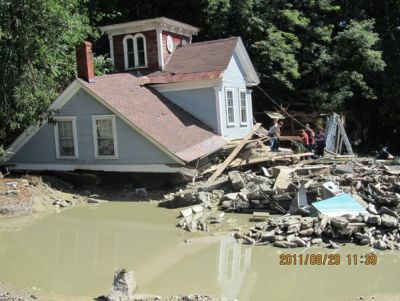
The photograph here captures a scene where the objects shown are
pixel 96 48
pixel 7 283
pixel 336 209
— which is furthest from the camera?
pixel 96 48

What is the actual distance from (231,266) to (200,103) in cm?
1317

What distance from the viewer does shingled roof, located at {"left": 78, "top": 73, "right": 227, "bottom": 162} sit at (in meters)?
18.8

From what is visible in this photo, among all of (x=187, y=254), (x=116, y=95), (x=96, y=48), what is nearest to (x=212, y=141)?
(x=116, y=95)

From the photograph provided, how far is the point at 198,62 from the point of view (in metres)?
24.0

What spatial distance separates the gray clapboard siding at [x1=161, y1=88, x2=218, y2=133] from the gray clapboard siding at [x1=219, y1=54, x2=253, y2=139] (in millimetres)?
446

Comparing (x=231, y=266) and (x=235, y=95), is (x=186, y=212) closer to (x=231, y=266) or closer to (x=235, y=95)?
(x=231, y=266)

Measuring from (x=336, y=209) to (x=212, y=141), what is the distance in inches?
330

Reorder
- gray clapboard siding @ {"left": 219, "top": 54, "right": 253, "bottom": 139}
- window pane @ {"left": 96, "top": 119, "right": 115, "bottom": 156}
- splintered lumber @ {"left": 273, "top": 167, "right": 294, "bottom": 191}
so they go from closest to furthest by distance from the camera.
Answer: splintered lumber @ {"left": 273, "top": 167, "right": 294, "bottom": 191} < window pane @ {"left": 96, "top": 119, "right": 115, "bottom": 156} < gray clapboard siding @ {"left": 219, "top": 54, "right": 253, "bottom": 139}

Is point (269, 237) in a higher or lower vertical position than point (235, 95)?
lower

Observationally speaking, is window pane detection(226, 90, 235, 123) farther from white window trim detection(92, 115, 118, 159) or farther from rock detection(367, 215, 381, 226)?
rock detection(367, 215, 381, 226)

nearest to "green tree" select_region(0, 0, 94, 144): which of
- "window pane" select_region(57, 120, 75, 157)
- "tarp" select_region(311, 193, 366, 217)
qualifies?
"window pane" select_region(57, 120, 75, 157)

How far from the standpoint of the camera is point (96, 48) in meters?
33.1

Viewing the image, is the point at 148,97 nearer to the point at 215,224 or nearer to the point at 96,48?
the point at 215,224

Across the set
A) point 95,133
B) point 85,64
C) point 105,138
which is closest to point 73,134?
point 95,133
